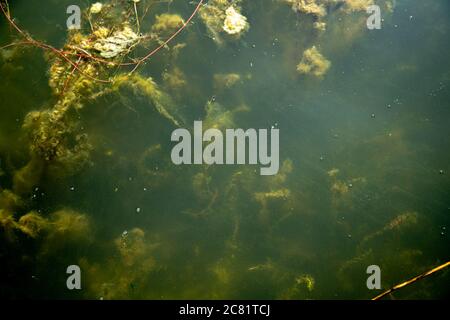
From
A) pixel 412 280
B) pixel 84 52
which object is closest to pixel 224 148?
pixel 84 52

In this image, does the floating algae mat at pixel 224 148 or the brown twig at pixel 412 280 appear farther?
the floating algae mat at pixel 224 148

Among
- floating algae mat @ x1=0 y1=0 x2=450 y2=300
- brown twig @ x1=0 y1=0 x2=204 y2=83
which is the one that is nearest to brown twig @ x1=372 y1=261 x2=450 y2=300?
floating algae mat @ x1=0 y1=0 x2=450 y2=300

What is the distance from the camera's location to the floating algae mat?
11.6 feet

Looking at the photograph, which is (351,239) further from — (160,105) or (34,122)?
(34,122)

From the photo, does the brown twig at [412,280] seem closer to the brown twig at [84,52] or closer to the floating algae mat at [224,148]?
the floating algae mat at [224,148]

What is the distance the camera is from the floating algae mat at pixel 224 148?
353 cm

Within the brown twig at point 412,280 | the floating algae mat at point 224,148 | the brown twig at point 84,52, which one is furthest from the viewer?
the brown twig at point 84,52

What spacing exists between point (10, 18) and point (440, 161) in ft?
15.3

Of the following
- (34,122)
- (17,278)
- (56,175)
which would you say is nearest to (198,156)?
(56,175)

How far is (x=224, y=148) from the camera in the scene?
12.2 ft

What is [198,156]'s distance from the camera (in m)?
3.70

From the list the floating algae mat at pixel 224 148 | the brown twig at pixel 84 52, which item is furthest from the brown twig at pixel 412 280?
the brown twig at pixel 84 52

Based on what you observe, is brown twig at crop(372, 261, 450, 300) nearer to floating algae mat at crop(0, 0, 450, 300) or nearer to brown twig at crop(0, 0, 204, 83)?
floating algae mat at crop(0, 0, 450, 300)
